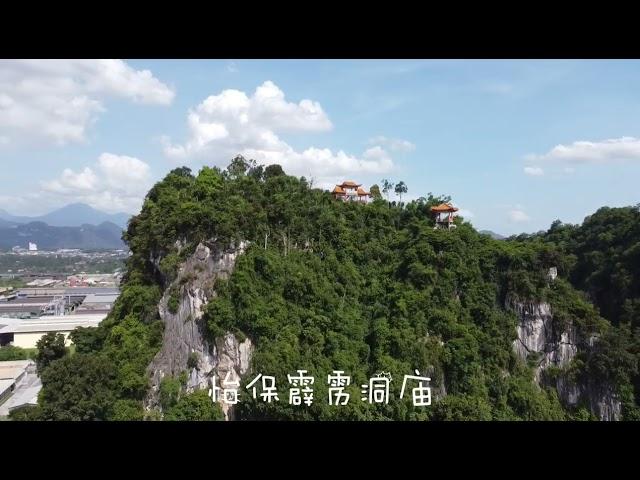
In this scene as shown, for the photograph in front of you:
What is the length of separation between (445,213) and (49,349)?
1084cm

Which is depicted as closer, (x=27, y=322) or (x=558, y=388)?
(x=558, y=388)

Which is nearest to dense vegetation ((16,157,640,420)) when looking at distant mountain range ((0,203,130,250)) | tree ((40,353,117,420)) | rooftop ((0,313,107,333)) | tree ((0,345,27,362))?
tree ((40,353,117,420))

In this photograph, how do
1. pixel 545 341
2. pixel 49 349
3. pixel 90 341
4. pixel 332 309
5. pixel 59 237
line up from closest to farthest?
pixel 49 349, pixel 332 309, pixel 90 341, pixel 545 341, pixel 59 237

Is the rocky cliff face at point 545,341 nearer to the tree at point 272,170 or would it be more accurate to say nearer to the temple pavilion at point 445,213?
the temple pavilion at point 445,213

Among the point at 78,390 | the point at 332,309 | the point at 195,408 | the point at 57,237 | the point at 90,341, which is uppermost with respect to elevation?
the point at 57,237

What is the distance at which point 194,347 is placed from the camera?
32.6 ft

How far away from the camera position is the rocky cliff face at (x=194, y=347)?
32.2 ft

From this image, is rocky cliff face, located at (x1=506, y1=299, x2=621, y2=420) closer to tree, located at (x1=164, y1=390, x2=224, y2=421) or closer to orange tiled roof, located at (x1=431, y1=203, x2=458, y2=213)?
orange tiled roof, located at (x1=431, y1=203, x2=458, y2=213)

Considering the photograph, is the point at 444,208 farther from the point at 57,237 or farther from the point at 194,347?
the point at 57,237

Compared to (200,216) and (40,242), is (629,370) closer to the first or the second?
(200,216)

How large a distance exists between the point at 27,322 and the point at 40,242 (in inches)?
3744

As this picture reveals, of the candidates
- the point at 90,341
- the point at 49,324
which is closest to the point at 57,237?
the point at 49,324

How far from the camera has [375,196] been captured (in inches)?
630
